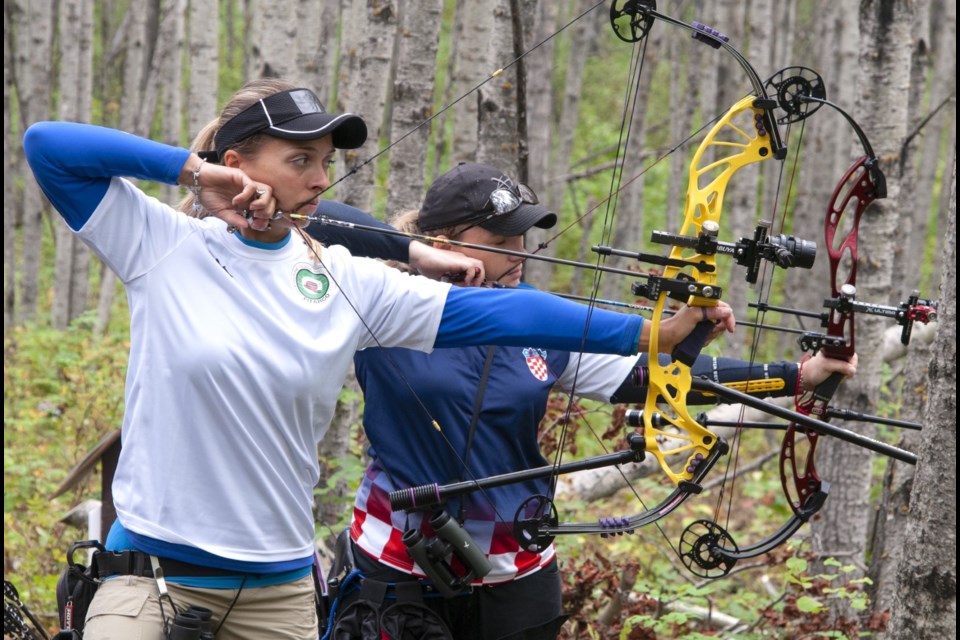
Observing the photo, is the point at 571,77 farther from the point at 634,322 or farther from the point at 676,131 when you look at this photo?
the point at 634,322

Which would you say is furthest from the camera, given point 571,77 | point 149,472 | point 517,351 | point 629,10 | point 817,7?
point 817,7

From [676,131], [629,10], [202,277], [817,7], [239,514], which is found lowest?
[239,514]

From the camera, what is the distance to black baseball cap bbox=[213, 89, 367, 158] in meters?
2.27

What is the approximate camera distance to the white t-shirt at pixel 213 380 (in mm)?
2123

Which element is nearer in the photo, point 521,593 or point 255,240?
Result: point 255,240

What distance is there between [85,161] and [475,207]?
1.10m

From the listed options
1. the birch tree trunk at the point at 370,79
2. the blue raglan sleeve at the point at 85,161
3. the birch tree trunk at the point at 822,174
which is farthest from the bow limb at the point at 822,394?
the birch tree trunk at the point at 822,174

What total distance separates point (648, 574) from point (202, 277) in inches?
142

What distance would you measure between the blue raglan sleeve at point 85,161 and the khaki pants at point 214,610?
29.7 inches

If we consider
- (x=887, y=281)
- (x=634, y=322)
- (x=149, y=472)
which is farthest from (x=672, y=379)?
(x=887, y=281)

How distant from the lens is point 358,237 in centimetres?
301

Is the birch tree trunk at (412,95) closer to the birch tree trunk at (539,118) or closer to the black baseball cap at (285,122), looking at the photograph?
the black baseball cap at (285,122)

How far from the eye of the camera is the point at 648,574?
17.1 ft

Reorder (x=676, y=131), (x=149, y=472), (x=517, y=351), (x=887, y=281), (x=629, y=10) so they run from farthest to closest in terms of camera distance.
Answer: (x=676, y=131) → (x=887, y=281) → (x=517, y=351) → (x=629, y=10) → (x=149, y=472)
